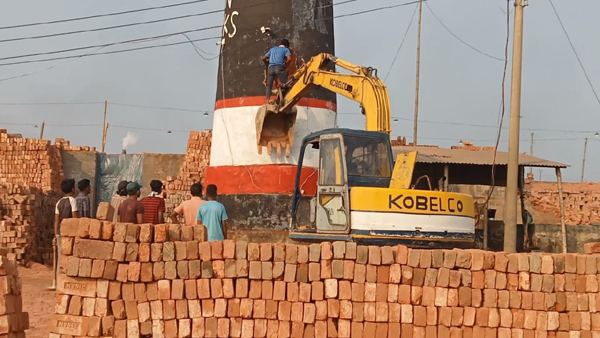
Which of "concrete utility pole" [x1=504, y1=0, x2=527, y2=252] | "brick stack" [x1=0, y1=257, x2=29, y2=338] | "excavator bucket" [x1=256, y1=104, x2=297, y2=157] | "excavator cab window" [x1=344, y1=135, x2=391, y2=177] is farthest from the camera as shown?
"excavator bucket" [x1=256, y1=104, x2=297, y2=157]

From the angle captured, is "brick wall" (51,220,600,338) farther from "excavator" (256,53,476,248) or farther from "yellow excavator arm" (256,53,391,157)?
"yellow excavator arm" (256,53,391,157)

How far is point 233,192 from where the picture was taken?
54.0ft

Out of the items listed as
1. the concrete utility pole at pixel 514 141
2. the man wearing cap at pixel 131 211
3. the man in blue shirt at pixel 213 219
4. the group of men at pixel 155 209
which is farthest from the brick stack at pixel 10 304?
the concrete utility pole at pixel 514 141

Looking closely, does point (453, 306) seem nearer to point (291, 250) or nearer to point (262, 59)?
point (291, 250)

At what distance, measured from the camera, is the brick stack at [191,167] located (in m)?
22.0

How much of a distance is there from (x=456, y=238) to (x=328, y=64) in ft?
18.4

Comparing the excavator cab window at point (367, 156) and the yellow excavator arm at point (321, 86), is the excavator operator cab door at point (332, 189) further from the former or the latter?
the yellow excavator arm at point (321, 86)

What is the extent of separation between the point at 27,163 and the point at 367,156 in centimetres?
1527

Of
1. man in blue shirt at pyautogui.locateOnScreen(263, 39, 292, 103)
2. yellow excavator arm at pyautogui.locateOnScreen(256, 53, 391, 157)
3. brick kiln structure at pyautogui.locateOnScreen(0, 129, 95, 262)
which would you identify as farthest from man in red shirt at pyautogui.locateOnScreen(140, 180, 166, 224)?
brick kiln structure at pyautogui.locateOnScreen(0, 129, 95, 262)

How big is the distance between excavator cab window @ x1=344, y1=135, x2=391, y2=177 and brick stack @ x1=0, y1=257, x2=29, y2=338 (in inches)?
192

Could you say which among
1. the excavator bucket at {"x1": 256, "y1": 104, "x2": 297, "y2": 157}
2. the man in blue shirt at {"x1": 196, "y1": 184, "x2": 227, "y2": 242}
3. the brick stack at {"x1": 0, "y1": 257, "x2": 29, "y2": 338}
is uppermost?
the excavator bucket at {"x1": 256, "y1": 104, "x2": 297, "y2": 157}

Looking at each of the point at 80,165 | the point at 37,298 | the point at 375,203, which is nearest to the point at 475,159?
the point at 375,203

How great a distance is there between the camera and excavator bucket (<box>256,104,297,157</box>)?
15.9m

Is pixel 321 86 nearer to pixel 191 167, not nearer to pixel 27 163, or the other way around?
pixel 191 167
